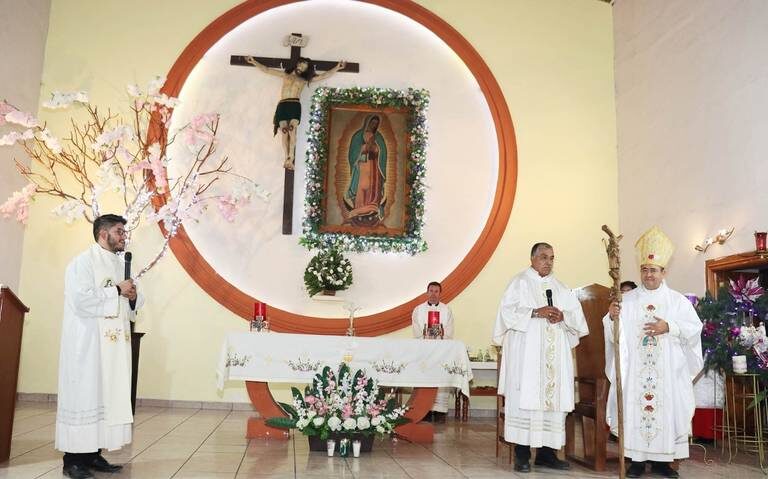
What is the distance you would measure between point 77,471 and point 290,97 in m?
5.77

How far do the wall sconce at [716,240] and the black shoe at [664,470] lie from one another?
302 cm

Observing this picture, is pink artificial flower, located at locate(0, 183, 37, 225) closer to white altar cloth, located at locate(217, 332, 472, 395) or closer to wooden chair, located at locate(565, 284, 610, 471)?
white altar cloth, located at locate(217, 332, 472, 395)

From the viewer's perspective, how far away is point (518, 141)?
9.77 meters

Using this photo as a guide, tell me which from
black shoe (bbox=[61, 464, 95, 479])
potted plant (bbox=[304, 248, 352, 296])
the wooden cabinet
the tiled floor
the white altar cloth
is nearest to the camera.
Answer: black shoe (bbox=[61, 464, 95, 479])

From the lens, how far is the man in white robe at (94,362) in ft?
15.0

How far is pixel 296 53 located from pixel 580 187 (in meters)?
4.17

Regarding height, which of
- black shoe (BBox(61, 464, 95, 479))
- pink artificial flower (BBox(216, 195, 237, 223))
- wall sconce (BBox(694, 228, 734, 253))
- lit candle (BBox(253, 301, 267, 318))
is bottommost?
black shoe (BBox(61, 464, 95, 479))

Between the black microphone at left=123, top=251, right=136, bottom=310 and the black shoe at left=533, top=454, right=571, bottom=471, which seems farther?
the black shoe at left=533, top=454, right=571, bottom=471

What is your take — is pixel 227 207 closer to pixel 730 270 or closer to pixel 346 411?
pixel 346 411

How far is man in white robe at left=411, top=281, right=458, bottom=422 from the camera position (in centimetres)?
861

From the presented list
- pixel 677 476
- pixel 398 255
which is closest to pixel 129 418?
pixel 677 476

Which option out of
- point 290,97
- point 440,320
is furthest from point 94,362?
point 290,97

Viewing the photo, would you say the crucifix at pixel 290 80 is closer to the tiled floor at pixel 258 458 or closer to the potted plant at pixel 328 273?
the potted plant at pixel 328 273

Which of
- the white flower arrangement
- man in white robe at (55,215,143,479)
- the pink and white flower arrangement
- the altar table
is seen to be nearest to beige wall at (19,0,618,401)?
the pink and white flower arrangement
